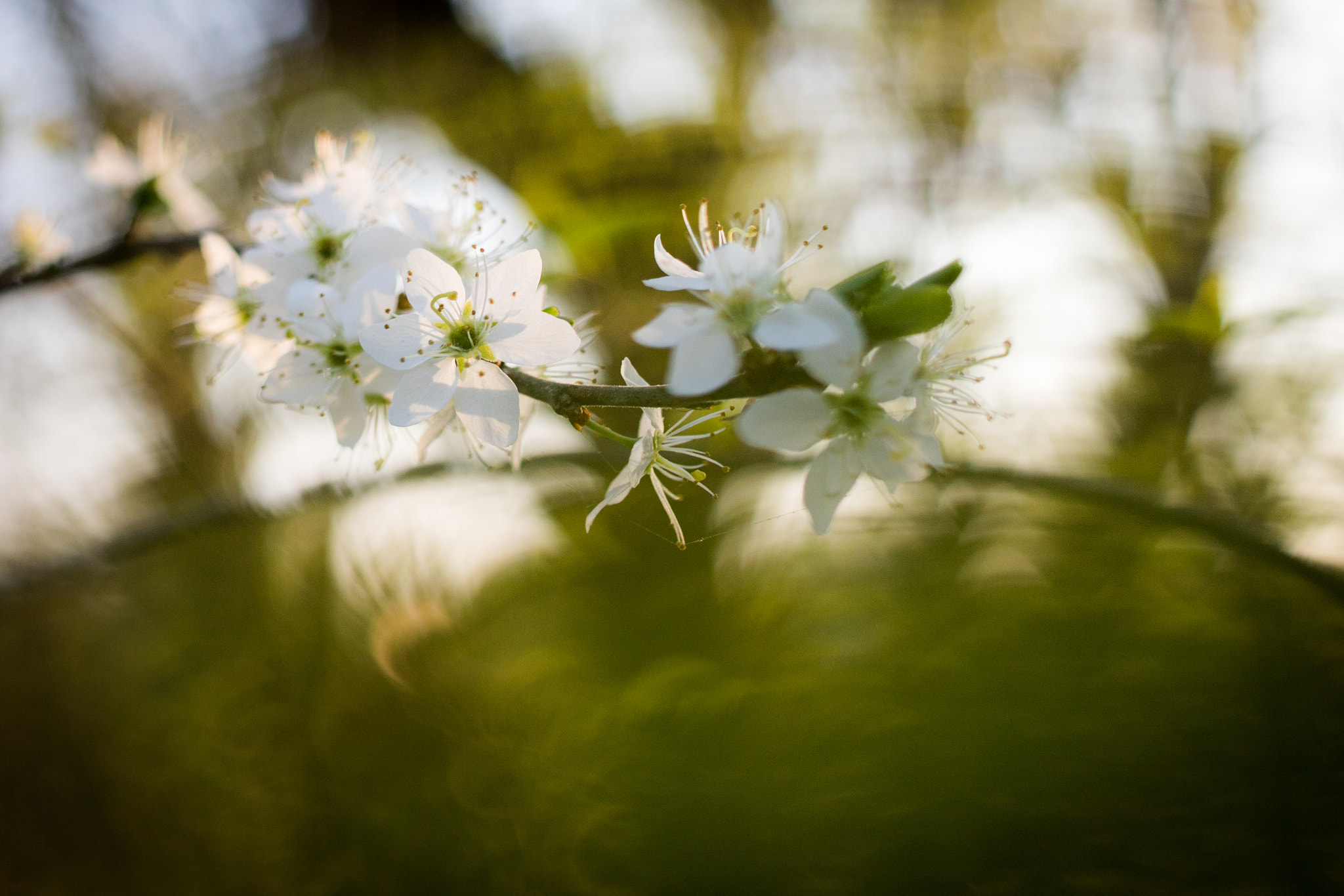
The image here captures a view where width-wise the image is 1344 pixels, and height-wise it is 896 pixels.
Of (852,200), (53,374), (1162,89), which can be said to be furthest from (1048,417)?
(53,374)

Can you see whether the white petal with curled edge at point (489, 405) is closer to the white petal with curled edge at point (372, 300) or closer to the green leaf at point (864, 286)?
the white petal with curled edge at point (372, 300)

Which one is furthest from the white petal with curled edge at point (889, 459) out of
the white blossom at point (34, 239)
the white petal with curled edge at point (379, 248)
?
the white blossom at point (34, 239)

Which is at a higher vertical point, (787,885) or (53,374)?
(53,374)

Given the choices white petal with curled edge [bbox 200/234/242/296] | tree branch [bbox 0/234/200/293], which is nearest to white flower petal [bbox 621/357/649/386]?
white petal with curled edge [bbox 200/234/242/296]

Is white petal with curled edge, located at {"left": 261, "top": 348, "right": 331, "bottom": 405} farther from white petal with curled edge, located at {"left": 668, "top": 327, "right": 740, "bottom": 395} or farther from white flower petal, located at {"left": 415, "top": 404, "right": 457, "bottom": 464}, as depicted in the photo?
white petal with curled edge, located at {"left": 668, "top": 327, "right": 740, "bottom": 395}

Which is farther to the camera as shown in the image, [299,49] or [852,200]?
[299,49]

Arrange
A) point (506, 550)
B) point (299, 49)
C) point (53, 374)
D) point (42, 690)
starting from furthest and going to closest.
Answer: point (299, 49) → point (53, 374) → point (42, 690) → point (506, 550)

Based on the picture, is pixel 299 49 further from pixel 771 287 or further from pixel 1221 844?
pixel 1221 844

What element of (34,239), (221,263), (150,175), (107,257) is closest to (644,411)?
(221,263)

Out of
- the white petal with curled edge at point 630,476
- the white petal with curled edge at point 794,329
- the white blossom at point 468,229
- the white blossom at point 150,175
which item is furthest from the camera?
the white blossom at point 150,175
